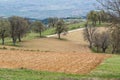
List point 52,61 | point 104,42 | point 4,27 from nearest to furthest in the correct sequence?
point 52,61, point 104,42, point 4,27

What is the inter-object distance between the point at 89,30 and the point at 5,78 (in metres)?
94.3

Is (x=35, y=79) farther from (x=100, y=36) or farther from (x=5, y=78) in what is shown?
(x=100, y=36)

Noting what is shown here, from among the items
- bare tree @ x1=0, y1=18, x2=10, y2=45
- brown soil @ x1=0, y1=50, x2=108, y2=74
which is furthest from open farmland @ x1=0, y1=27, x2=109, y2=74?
bare tree @ x1=0, y1=18, x2=10, y2=45

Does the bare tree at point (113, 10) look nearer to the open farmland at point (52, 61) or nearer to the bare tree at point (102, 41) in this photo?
the open farmland at point (52, 61)

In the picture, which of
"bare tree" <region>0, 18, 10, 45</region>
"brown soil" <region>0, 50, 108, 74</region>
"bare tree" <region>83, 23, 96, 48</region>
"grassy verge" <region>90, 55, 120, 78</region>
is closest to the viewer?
"grassy verge" <region>90, 55, 120, 78</region>

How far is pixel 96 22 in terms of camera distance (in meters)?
164

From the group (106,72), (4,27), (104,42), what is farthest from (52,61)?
(4,27)

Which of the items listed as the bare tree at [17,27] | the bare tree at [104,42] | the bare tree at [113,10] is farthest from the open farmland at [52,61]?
the bare tree at [17,27]

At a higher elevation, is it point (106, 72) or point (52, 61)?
point (106, 72)

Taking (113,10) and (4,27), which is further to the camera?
(4,27)

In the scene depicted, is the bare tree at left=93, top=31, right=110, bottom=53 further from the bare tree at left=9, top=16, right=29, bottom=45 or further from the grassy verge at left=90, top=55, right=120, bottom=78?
the grassy verge at left=90, top=55, right=120, bottom=78

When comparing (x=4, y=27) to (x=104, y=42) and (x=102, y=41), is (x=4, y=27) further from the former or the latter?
(x=104, y=42)

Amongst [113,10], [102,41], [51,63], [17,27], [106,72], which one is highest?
[113,10]

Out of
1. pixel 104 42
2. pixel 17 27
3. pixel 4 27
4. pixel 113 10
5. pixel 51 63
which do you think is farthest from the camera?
pixel 17 27
